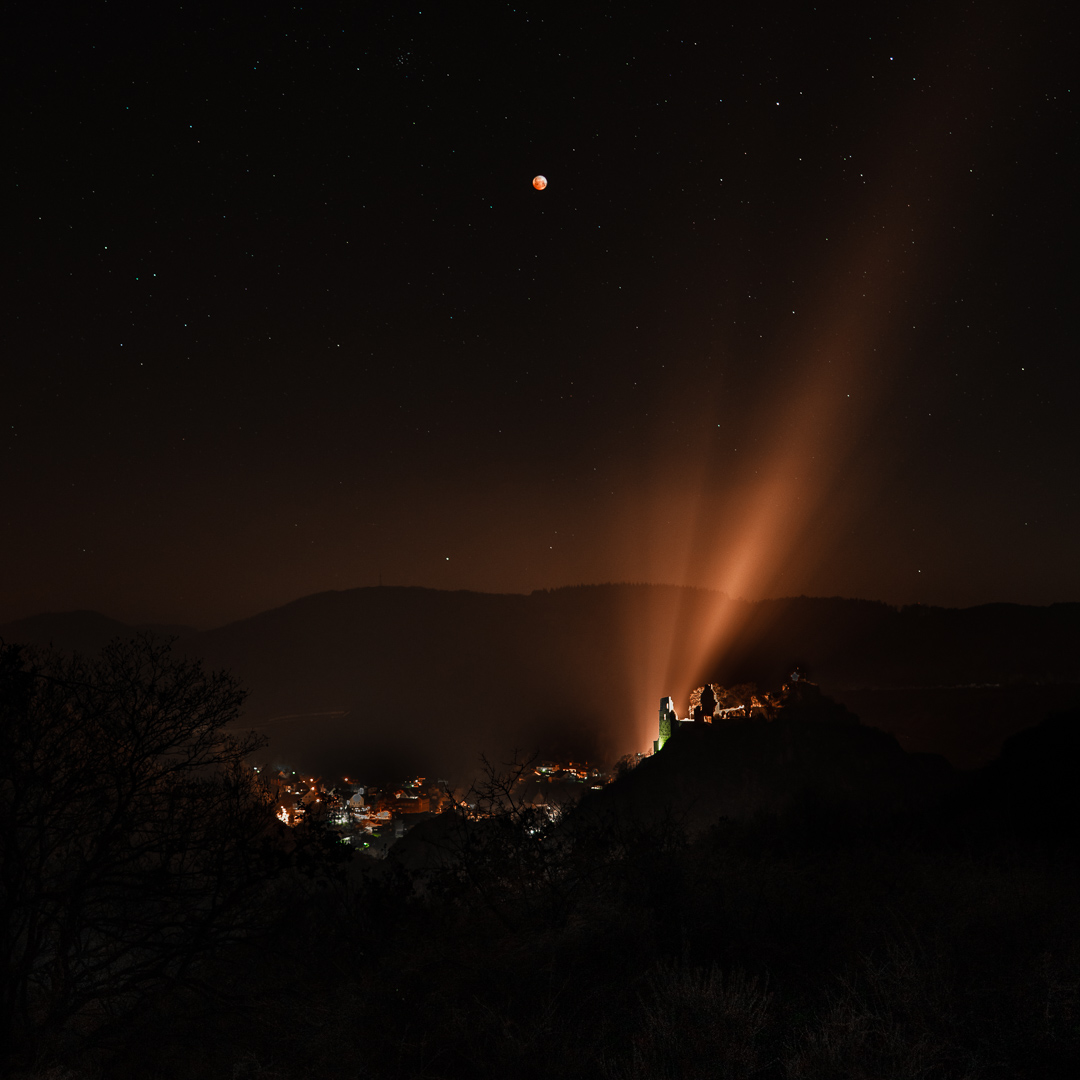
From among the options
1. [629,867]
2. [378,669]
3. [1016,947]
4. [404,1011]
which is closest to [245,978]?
[404,1011]

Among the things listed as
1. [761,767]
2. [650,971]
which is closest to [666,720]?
[761,767]

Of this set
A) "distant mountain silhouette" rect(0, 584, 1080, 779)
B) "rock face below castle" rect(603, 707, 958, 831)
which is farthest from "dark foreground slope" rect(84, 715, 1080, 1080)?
"distant mountain silhouette" rect(0, 584, 1080, 779)

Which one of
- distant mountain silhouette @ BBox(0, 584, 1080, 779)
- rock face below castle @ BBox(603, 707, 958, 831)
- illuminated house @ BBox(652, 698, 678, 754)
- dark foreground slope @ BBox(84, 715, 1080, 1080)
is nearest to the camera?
dark foreground slope @ BBox(84, 715, 1080, 1080)

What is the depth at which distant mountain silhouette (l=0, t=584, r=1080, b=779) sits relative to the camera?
67312 millimetres

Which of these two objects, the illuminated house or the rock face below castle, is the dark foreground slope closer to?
the rock face below castle

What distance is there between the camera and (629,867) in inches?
333

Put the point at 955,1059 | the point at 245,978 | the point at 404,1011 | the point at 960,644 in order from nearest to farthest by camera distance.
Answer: the point at 955,1059
the point at 404,1011
the point at 245,978
the point at 960,644

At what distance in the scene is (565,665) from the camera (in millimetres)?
122812

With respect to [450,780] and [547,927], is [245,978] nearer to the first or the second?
[547,927]

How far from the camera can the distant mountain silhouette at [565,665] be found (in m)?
67.3

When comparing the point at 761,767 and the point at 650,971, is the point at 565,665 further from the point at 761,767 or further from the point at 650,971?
the point at 650,971

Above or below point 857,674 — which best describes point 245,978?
above

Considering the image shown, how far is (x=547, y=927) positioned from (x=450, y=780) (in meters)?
84.6

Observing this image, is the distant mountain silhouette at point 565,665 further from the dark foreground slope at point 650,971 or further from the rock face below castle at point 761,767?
the dark foreground slope at point 650,971
